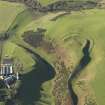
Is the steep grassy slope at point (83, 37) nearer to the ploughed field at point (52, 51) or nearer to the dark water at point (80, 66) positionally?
the ploughed field at point (52, 51)

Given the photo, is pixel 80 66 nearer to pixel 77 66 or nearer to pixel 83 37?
pixel 77 66

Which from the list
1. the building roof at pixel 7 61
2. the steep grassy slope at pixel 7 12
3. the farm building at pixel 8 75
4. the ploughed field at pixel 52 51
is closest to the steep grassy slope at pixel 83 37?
the ploughed field at pixel 52 51

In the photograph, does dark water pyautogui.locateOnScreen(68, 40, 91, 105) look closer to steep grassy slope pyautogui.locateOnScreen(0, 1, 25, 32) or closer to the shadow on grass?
the shadow on grass

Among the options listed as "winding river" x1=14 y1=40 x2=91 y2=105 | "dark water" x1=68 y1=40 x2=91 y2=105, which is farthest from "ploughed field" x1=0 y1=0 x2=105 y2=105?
"dark water" x1=68 y1=40 x2=91 y2=105

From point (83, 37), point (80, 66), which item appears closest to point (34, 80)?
point (80, 66)

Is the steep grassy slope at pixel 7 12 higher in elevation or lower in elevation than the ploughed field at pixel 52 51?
higher

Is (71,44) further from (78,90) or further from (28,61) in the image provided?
(78,90)

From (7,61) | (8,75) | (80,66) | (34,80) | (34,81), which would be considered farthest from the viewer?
(7,61)

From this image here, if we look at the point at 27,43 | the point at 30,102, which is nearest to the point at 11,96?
the point at 30,102
